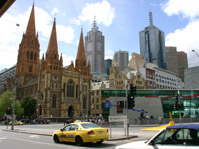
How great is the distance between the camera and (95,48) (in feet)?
570

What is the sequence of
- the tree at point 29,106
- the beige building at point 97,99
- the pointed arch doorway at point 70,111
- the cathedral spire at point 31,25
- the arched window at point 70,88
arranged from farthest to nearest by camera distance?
the beige building at point 97,99 < the cathedral spire at point 31,25 < the arched window at point 70,88 < the pointed arch doorway at point 70,111 < the tree at point 29,106

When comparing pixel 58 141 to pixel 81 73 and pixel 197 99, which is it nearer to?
pixel 197 99

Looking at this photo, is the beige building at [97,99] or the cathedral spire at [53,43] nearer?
the cathedral spire at [53,43]

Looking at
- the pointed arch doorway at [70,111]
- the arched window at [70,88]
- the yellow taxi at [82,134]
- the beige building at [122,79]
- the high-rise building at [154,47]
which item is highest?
the high-rise building at [154,47]

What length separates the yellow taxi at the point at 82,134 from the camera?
1080 centimetres

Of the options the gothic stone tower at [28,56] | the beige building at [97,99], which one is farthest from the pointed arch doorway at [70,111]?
the gothic stone tower at [28,56]

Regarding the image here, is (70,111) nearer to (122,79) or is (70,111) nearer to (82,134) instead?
(122,79)

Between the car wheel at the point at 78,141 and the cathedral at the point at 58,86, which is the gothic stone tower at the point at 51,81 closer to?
the cathedral at the point at 58,86

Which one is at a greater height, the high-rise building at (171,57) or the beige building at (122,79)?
the high-rise building at (171,57)

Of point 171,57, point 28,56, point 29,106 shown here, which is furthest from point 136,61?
point 29,106

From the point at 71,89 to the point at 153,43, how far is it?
450 feet

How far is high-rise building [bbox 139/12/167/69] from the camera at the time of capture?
180m

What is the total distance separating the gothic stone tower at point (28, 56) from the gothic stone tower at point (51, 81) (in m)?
21.1

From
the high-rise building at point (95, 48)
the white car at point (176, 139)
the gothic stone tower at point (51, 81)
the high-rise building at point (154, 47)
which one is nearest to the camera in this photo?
the white car at point (176, 139)
